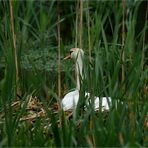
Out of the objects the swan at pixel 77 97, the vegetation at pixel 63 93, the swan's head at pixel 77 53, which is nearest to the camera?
the vegetation at pixel 63 93

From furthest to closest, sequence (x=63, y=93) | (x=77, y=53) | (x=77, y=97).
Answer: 1. (x=63, y=93)
2. (x=77, y=53)
3. (x=77, y=97)

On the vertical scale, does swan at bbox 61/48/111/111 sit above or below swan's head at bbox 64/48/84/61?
below

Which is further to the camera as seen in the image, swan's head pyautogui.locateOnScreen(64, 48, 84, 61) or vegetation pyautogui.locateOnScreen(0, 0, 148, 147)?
swan's head pyautogui.locateOnScreen(64, 48, 84, 61)

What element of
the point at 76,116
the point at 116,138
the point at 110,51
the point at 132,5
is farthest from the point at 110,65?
the point at 132,5

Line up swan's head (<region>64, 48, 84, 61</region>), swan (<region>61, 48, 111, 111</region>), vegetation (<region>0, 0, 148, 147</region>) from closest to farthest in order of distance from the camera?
vegetation (<region>0, 0, 148, 147</region>) < swan (<region>61, 48, 111, 111</region>) < swan's head (<region>64, 48, 84, 61</region>)

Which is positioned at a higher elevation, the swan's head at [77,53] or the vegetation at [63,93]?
the swan's head at [77,53]

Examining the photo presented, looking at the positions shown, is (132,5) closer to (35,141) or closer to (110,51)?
(110,51)

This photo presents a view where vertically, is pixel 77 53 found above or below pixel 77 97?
above

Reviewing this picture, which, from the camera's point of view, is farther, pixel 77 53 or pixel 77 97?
pixel 77 53

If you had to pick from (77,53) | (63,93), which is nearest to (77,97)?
(77,53)

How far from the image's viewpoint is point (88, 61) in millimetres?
4391

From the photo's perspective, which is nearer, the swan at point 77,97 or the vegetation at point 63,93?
the vegetation at point 63,93

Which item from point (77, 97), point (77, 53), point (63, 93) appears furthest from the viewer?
point (63, 93)

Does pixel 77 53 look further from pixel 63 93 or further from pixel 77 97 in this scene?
pixel 63 93
